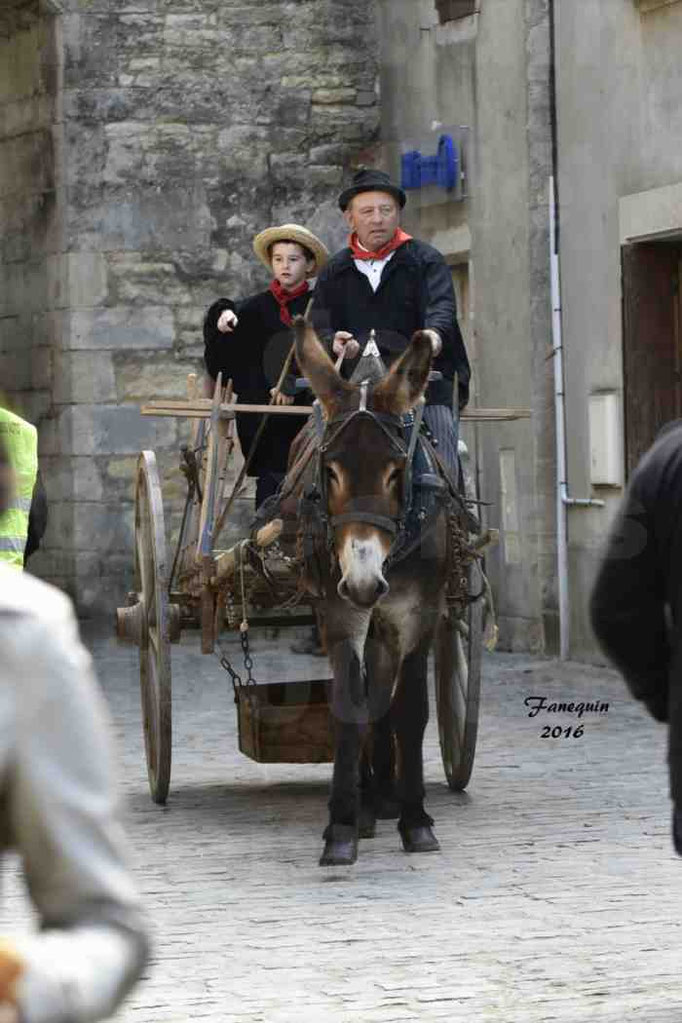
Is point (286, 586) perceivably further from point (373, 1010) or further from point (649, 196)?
point (649, 196)

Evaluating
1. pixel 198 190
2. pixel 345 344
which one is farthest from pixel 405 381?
pixel 198 190

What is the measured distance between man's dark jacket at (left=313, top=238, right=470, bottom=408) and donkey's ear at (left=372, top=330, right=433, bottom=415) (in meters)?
0.84

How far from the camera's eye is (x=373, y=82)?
59.6ft

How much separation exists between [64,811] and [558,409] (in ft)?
44.6

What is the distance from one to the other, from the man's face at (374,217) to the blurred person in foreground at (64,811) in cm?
688

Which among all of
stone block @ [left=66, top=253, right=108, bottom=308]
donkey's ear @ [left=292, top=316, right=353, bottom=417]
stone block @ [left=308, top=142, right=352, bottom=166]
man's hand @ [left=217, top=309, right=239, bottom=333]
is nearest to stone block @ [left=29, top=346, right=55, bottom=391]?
stone block @ [left=66, top=253, right=108, bottom=308]

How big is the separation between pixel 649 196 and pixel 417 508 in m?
6.20

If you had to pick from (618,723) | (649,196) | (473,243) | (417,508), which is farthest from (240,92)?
(417,508)

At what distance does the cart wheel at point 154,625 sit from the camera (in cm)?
919

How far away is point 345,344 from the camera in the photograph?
8430mm

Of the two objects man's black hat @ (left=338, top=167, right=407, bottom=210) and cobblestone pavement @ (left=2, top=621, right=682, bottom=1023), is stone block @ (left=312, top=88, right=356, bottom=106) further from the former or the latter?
man's black hat @ (left=338, top=167, right=407, bottom=210)

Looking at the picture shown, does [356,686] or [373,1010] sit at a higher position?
[356,686]

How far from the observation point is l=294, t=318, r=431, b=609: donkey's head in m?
7.70

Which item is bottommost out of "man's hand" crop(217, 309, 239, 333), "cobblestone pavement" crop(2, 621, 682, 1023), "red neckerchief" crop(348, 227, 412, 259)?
"cobblestone pavement" crop(2, 621, 682, 1023)
